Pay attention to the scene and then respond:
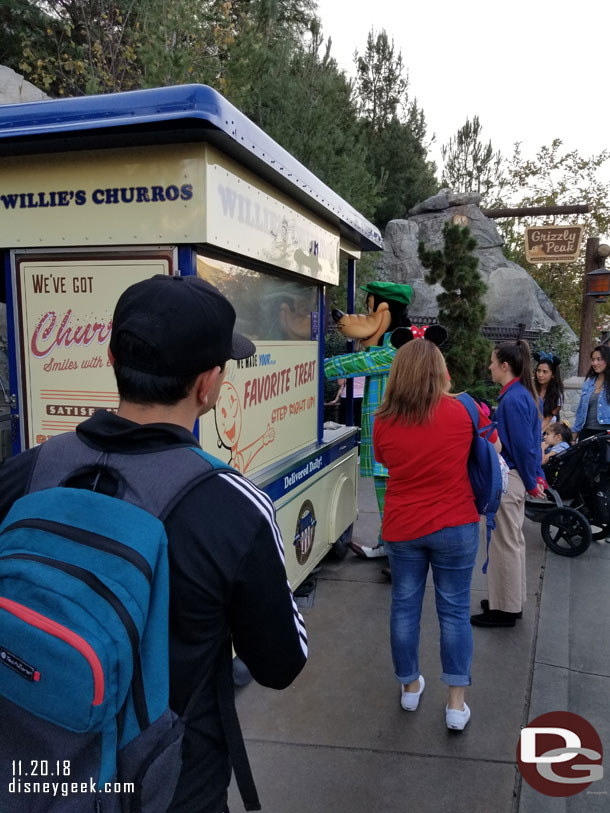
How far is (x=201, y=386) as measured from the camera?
1.22 m

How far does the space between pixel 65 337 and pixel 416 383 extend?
60.9 inches

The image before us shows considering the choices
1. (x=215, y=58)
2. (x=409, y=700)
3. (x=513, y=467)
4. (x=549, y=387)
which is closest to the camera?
(x=409, y=700)

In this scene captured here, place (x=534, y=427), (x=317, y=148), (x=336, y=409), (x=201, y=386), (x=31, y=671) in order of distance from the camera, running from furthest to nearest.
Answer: (x=317, y=148) < (x=336, y=409) < (x=534, y=427) < (x=201, y=386) < (x=31, y=671)

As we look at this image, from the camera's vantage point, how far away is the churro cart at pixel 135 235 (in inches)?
94.4

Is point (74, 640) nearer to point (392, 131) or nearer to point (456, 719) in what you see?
point (456, 719)

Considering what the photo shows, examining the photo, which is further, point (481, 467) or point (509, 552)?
point (509, 552)

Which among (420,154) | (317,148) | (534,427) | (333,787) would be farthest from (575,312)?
(333,787)

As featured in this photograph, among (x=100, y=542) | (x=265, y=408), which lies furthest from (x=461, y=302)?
(x=100, y=542)

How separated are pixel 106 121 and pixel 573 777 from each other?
3194 millimetres

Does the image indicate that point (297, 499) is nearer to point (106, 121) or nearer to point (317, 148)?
point (106, 121)

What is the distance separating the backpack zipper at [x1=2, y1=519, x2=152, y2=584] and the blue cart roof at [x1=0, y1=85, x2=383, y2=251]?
1651mm

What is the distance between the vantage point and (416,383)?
105 inches

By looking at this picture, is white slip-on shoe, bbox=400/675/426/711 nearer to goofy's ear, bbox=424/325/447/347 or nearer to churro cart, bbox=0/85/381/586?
churro cart, bbox=0/85/381/586

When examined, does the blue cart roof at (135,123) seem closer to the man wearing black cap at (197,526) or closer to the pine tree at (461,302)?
the man wearing black cap at (197,526)
